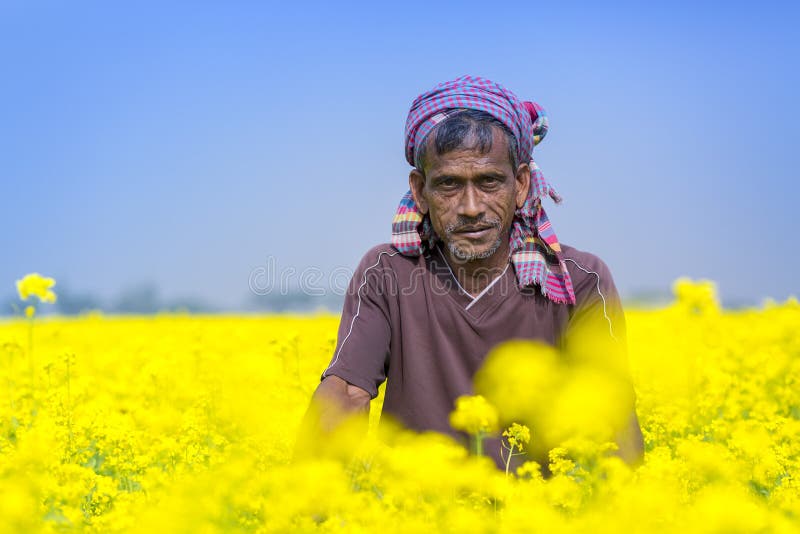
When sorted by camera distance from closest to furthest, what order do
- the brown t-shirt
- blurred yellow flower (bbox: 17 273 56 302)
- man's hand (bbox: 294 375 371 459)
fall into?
1. man's hand (bbox: 294 375 371 459)
2. the brown t-shirt
3. blurred yellow flower (bbox: 17 273 56 302)

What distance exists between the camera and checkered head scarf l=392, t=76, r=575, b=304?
10.6 feet

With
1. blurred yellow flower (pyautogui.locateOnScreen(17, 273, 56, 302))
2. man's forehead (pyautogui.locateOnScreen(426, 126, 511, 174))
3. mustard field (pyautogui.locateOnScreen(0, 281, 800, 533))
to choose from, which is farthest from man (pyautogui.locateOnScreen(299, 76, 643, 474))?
blurred yellow flower (pyautogui.locateOnScreen(17, 273, 56, 302))

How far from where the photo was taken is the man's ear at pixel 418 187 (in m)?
Result: 3.37

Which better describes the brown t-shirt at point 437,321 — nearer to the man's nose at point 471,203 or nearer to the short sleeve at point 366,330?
the short sleeve at point 366,330

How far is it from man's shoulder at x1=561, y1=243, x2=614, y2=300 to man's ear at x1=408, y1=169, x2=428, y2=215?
0.59 metres

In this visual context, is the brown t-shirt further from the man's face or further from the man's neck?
the man's face

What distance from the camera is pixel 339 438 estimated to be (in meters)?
2.96

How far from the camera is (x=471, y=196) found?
314 centimetres

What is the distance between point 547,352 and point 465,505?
87 cm

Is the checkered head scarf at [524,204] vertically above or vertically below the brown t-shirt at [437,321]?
above

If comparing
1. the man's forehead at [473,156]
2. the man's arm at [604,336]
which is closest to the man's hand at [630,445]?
the man's arm at [604,336]

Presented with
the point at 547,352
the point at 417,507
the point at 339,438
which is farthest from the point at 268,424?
the point at 547,352

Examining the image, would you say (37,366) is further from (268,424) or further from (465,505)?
(465,505)

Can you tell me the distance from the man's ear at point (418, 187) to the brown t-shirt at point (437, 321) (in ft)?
0.68
